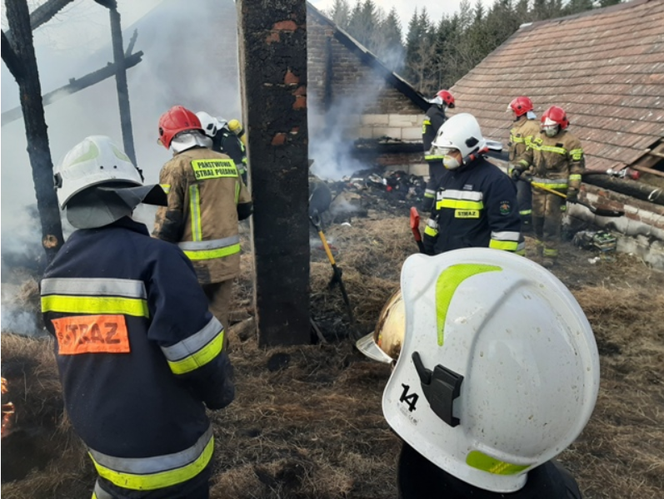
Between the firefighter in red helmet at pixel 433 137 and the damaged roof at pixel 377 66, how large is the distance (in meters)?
3.77

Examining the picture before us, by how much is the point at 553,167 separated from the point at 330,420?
5.90m

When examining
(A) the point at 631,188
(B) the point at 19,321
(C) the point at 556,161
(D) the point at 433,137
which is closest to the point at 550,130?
(C) the point at 556,161

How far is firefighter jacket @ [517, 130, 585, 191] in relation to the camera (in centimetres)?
735

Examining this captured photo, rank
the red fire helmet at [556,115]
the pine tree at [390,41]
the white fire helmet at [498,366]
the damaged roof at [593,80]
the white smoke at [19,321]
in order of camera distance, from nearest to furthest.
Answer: the white fire helmet at [498,366]
the white smoke at [19,321]
the red fire helmet at [556,115]
the damaged roof at [593,80]
the pine tree at [390,41]

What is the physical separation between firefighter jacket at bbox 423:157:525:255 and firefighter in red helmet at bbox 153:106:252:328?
1.76 m

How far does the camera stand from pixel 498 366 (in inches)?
49.2

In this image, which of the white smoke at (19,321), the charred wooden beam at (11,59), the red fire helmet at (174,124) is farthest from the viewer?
the white smoke at (19,321)

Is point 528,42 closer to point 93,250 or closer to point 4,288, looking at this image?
point 4,288

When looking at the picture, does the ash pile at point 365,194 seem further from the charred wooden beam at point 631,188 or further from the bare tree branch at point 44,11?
the bare tree branch at point 44,11

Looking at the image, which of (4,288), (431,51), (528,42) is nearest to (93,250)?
(4,288)

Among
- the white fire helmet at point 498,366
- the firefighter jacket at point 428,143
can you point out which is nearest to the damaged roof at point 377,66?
the firefighter jacket at point 428,143

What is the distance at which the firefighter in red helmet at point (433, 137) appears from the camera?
658cm

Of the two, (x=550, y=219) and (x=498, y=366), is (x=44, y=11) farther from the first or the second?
(x=550, y=219)

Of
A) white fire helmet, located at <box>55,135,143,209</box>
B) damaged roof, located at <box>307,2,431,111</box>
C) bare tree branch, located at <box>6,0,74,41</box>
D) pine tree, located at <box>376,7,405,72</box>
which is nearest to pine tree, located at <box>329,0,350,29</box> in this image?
pine tree, located at <box>376,7,405,72</box>
